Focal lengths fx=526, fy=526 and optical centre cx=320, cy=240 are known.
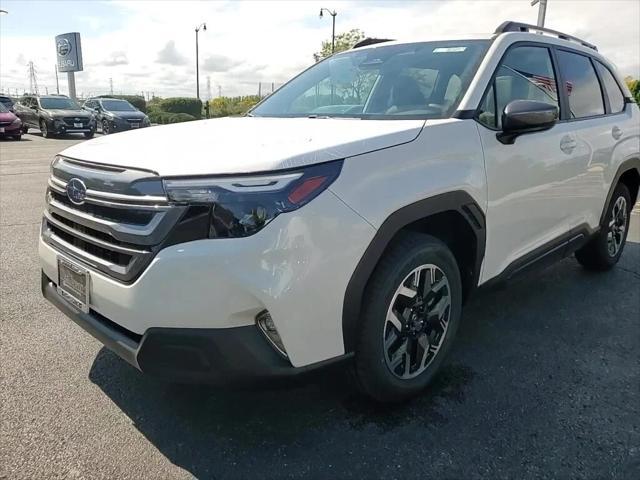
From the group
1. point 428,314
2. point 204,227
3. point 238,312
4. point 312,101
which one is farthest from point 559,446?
point 312,101

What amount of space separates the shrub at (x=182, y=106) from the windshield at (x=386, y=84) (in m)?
39.0

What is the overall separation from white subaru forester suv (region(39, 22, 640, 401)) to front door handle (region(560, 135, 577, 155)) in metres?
0.02

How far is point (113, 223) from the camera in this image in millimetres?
2070

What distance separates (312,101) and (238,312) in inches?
76.9

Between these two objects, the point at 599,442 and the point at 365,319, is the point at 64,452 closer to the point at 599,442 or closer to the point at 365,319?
the point at 365,319

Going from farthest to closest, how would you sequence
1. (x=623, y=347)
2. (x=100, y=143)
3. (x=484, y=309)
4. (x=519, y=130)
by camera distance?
(x=484, y=309), (x=623, y=347), (x=519, y=130), (x=100, y=143)

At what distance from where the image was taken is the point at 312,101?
3.44m

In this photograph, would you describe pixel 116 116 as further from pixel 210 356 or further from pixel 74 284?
pixel 210 356

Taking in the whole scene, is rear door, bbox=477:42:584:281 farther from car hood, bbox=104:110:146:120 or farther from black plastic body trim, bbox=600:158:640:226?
car hood, bbox=104:110:146:120

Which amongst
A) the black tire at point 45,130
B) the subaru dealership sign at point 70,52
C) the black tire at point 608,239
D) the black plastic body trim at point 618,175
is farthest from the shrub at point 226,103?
the black plastic body trim at point 618,175

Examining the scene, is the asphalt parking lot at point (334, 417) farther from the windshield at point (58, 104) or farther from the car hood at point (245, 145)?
the windshield at point (58, 104)

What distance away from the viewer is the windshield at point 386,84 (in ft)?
9.44

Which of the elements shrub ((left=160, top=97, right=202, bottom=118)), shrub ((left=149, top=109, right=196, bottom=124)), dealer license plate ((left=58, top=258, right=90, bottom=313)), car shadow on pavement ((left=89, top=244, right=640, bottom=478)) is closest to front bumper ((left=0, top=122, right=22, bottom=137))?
shrub ((left=149, top=109, right=196, bottom=124))

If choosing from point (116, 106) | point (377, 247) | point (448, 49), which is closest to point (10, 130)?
point (116, 106)
